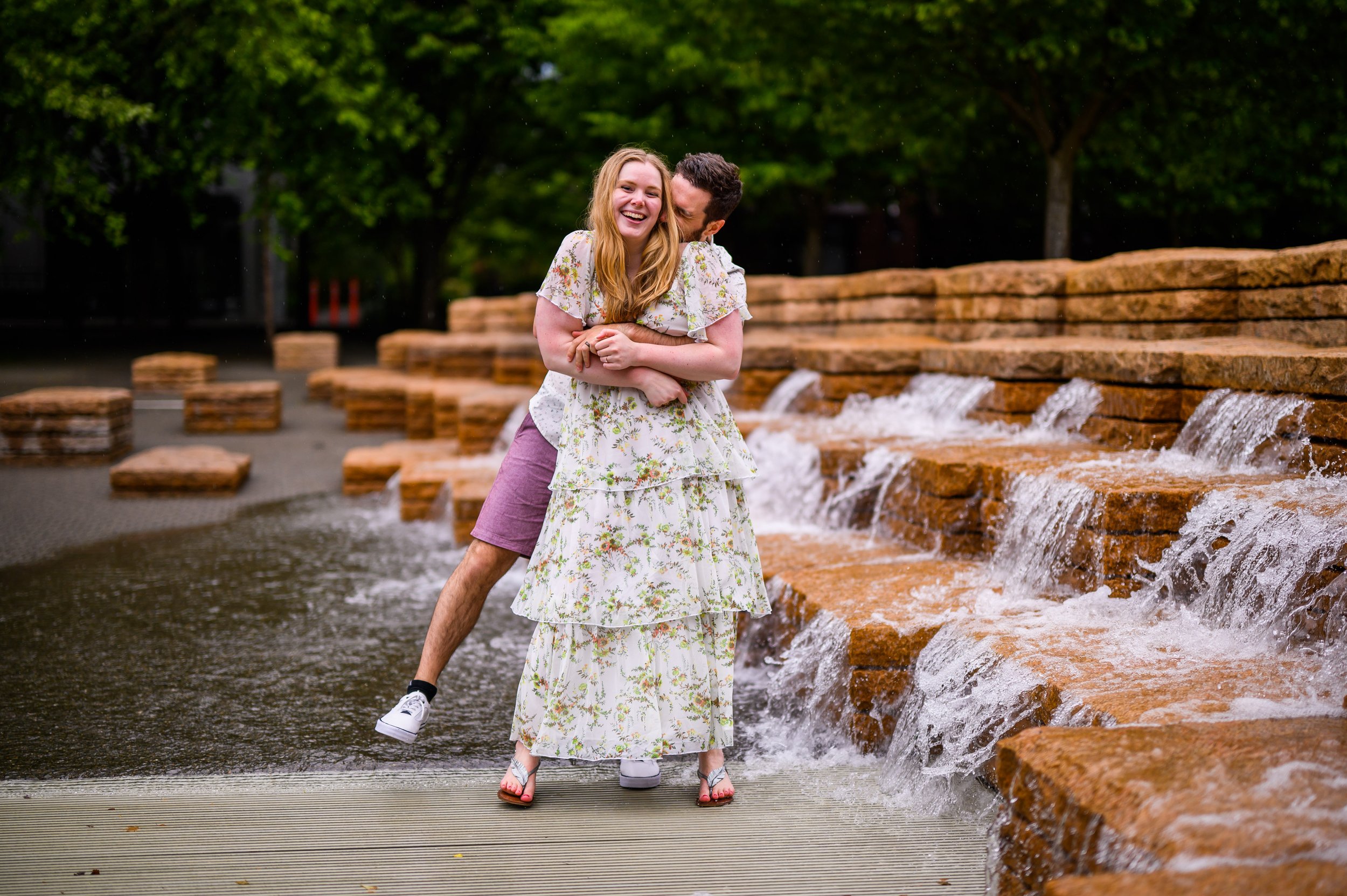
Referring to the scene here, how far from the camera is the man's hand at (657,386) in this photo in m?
3.35

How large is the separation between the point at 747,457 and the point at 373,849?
1.49m

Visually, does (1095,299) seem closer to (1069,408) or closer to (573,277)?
(1069,408)

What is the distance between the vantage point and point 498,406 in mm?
10008

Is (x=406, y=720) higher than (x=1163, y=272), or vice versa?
(x=1163, y=272)

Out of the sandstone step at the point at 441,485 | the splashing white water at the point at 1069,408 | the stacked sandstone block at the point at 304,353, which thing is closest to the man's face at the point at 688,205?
the splashing white water at the point at 1069,408

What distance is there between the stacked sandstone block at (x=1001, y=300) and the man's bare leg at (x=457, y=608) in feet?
17.7

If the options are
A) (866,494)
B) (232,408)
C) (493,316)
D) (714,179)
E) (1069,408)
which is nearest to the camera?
(714,179)

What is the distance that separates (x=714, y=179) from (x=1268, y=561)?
2.04 metres

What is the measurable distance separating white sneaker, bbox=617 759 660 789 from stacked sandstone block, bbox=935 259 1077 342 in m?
5.44

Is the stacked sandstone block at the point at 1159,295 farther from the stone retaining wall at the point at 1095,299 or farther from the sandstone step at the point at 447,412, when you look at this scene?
the sandstone step at the point at 447,412

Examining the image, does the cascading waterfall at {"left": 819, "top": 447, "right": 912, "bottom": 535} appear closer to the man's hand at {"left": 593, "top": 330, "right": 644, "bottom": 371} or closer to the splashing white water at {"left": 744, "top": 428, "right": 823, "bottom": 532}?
the splashing white water at {"left": 744, "top": 428, "right": 823, "bottom": 532}

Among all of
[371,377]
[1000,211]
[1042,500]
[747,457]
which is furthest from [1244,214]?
[747,457]

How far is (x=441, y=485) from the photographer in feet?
28.2

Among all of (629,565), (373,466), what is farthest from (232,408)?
(629,565)
